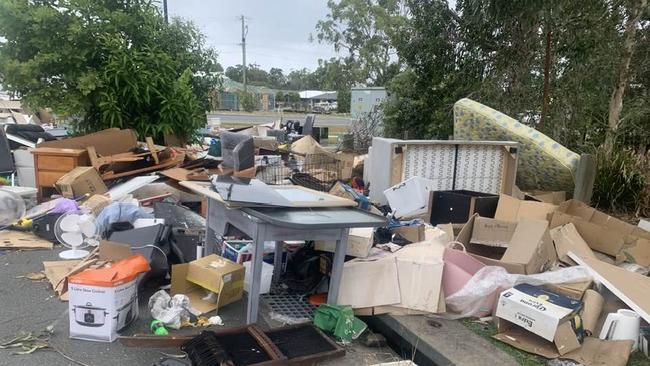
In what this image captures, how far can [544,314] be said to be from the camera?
2604 mm

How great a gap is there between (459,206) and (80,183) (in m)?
4.45

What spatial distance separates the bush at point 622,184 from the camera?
6.02 m

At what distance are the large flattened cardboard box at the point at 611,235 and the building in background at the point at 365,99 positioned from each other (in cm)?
841

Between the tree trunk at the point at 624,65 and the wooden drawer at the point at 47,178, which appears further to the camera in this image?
the tree trunk at the point at 624,65

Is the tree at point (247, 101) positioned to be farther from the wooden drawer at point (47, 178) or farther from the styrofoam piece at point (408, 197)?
the styrofoam piece at point (408, 197)

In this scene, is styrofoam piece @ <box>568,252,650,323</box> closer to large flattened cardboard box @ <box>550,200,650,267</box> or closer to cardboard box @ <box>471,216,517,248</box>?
cardboard box @ <box>471,216,517,248</box>

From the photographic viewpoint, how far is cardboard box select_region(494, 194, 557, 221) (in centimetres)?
454

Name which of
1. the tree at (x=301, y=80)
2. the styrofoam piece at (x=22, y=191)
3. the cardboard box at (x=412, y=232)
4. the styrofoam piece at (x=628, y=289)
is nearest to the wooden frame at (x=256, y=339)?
the cardboard box at (x=412, y=232)

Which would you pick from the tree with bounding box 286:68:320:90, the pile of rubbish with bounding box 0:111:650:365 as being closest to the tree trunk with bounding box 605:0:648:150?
the pile of rubbish with bounding box 0:111:650:365

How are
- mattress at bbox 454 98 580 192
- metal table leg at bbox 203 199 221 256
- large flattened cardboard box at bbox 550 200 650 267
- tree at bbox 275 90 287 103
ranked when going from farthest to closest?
tree at bbox 275 90 287 103 < mattress at bbox 454 98 580 192 < large flattened cardboard box at bbox 550 200 650 267 < metal table leg at bbox 203 199 221 256

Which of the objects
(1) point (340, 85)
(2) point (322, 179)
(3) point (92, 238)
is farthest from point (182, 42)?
(1) point (340, 85)

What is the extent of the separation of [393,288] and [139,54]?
6.12 metres

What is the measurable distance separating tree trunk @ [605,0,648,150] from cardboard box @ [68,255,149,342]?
6.68 m

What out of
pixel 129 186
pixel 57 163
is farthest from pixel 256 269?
pixel 57 163
